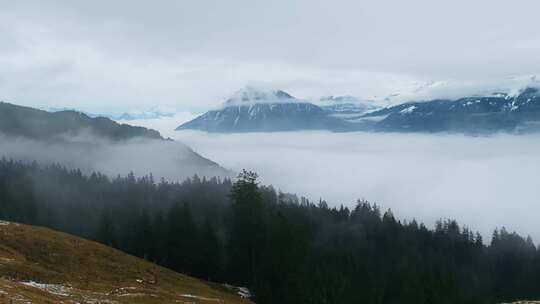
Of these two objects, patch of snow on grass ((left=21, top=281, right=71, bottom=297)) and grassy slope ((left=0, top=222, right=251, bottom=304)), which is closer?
grassy slope ((left=0, top=222, right=251, bottom=304))

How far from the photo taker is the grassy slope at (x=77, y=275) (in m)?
47.1

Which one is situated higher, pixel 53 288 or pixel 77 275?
pixel 53 288

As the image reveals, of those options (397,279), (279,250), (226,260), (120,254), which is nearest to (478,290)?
(397,279)

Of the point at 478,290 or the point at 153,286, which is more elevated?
the point at 153,286

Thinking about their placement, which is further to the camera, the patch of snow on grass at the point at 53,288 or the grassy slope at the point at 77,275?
the patch of snow on grass at the point at 53,288

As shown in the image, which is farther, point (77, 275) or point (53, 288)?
point (77, 275)

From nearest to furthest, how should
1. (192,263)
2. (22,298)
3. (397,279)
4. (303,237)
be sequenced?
(22,298), (303,237), (192,263), (397,279)

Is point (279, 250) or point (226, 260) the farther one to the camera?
point (226, 260)

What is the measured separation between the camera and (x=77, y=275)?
195 feet

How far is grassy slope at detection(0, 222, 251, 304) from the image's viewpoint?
47.1 meters

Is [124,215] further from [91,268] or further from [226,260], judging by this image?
[91,268]

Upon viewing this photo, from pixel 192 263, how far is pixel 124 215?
10484 centimetres

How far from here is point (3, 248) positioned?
62.0 metres

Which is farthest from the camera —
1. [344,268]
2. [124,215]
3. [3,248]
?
[124,215]
